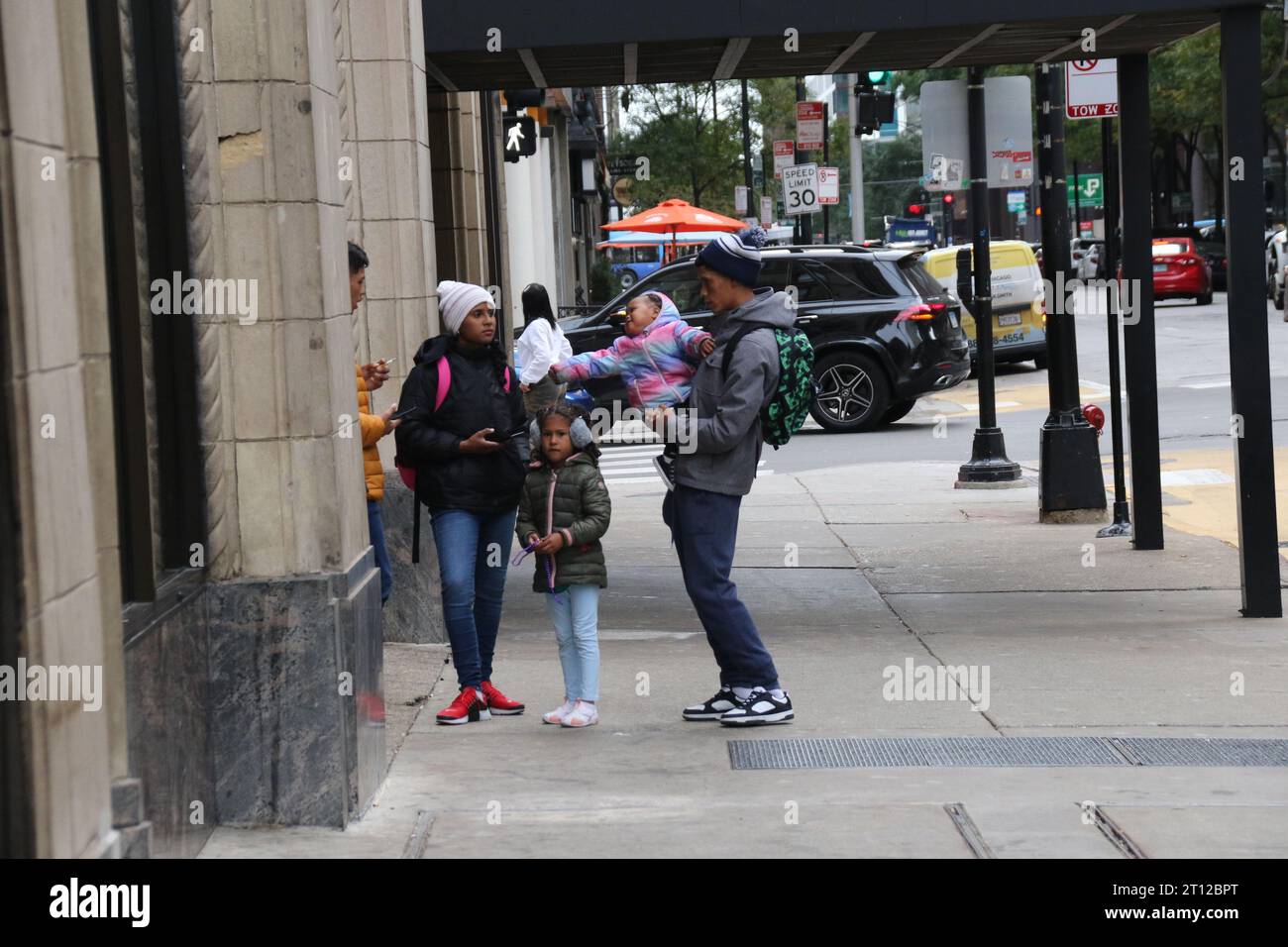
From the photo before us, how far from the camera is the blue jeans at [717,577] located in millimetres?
7156

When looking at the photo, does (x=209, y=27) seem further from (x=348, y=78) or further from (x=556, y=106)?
(x=556, y=106)

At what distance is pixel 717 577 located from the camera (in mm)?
7160

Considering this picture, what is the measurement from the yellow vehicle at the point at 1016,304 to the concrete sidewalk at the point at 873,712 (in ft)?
41.2

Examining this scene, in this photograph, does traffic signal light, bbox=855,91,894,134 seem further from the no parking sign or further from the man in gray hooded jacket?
the man in gray hooded jacket

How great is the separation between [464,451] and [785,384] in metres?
1.29

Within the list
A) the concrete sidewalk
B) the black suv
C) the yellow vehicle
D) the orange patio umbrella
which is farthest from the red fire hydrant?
the orange patio umbrella

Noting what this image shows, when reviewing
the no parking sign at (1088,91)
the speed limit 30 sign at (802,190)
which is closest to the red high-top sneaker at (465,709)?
the no parking sign at (1088,91)

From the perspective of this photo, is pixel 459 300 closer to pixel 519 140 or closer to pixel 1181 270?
pixel 519 140

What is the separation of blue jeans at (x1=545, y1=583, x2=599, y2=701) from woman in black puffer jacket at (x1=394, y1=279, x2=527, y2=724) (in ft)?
1.26

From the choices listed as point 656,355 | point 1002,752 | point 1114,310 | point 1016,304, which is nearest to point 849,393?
point 1016,304

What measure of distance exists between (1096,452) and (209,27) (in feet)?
29.2

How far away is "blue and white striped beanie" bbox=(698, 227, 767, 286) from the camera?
7074 millimetres

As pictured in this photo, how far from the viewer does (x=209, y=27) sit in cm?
572

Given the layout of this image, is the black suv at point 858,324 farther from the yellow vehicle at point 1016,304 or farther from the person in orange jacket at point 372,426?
the person in orange jacket at point 372,426
